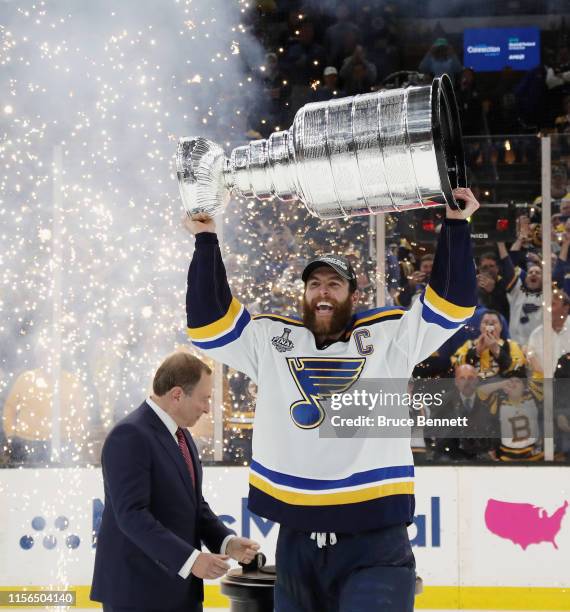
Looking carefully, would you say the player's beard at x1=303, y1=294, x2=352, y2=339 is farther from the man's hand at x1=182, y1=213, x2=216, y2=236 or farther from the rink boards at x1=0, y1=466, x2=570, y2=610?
the rink boards at x1=0, y1=466, x2=570, y2=610

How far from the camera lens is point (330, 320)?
2.68m

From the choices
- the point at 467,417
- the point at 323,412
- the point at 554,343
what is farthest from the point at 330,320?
the point at 554,343

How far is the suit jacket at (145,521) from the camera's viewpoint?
262 cm

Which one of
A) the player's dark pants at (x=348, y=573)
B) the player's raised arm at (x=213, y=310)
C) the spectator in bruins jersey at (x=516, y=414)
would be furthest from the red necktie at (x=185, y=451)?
the spectator in bruins jersey at (x=516, y=414)

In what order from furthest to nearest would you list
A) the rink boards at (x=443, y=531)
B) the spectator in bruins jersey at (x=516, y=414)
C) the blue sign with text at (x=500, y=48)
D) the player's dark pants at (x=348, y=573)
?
the blue sign with text at (x=500, y=48) → the spectator in bruins jersey at (x=516, y=414) → the rink boards at (x=443, y=531) → the player's dark pants at (x=348, y=573)

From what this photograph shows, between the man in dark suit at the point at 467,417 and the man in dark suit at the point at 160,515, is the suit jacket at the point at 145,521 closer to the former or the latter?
the man in dark suit at the point at 160,515

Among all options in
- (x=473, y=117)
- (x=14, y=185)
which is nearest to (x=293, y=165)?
(x=14, y=185)

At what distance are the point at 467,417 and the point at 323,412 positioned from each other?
275 cm

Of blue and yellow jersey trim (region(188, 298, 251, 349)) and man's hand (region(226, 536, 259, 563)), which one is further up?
blue and yellow jersey trim (region(188, 298, 251, 349))

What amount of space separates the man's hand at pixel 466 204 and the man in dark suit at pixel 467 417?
8.64ft

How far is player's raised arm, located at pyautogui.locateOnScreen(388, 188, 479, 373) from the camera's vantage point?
2541 mm

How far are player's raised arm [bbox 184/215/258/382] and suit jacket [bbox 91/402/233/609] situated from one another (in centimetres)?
31

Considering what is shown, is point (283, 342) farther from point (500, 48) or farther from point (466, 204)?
point (500, 48)

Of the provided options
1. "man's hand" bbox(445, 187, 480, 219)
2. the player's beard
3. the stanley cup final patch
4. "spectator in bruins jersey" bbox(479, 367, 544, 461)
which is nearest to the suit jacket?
the stanley cup final patch
